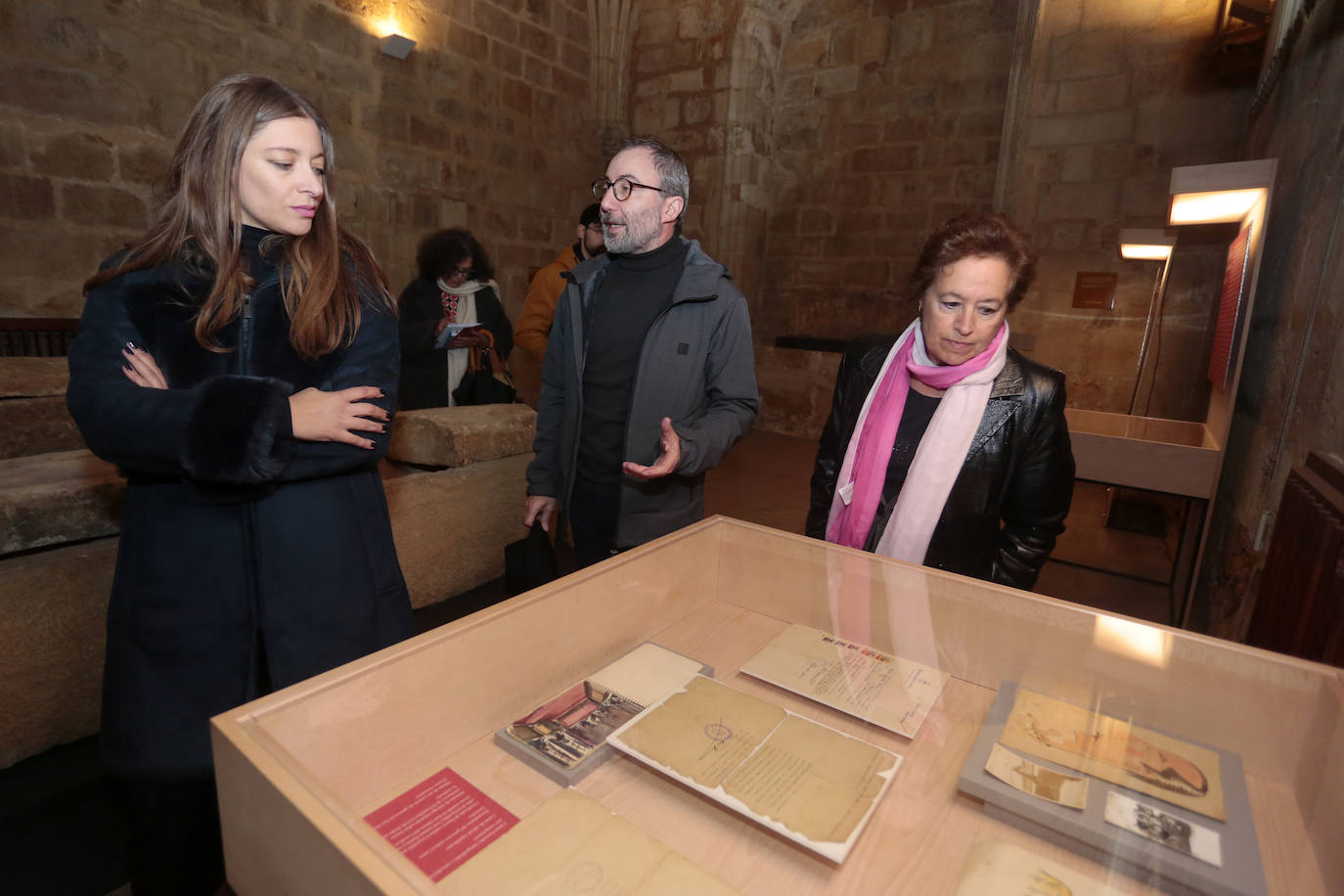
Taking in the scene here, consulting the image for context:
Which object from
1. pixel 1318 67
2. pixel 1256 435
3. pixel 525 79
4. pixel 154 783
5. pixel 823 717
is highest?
pixel 525 79

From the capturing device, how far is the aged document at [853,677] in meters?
1.01

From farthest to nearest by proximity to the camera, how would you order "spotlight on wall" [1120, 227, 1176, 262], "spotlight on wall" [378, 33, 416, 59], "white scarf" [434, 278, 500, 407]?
1. "spotlight on wall" [378, 33, 416, 59]
2. "spotlight on wall" [1120, 227, 1176, 262]
3. "white scarf" [434, 278, 500, 407]

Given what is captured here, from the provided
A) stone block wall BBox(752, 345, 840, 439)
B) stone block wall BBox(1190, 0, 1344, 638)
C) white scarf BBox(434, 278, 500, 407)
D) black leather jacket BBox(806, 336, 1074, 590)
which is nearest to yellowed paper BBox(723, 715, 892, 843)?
black leather jacket BBox(806, 336, 1074, 590)

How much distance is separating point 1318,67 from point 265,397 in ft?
11.7

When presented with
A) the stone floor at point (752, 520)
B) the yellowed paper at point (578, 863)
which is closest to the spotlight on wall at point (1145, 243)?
the stone floor at point (752, 520)

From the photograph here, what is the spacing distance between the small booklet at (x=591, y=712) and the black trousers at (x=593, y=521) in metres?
0.86

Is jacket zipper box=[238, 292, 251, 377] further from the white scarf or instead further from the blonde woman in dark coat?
the white scarf

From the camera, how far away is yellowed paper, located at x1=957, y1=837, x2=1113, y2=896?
70 centimetres

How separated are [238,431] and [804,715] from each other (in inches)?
40.9

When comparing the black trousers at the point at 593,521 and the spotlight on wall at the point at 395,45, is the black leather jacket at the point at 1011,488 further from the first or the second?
the spotlight on wall at the point at 395,45

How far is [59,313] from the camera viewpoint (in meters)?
3.94

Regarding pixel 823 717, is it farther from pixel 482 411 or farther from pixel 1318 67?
pixel 1318 67

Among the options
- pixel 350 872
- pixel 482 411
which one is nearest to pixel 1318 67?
pixel 482 411

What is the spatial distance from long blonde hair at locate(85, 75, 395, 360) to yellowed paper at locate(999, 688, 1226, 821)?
136 centimetres
